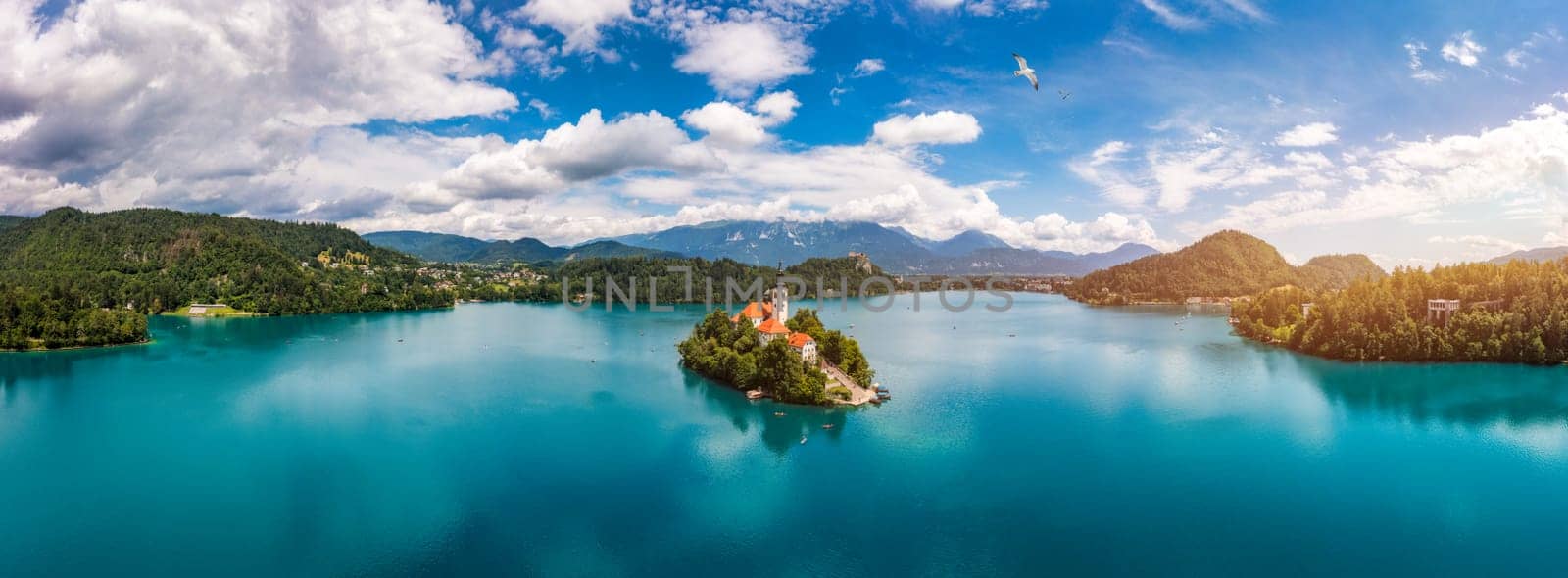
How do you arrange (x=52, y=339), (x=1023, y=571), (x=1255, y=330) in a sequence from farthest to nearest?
(x=1255, y=330), (x=52, y=339), (x=1023, y=571)

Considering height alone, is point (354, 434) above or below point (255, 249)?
below

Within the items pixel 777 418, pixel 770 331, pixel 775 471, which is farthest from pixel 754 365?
pixel 775 471

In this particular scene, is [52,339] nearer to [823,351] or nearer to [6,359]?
[6,359]

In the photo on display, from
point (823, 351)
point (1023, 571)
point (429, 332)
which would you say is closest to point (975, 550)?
point (1023, 571)

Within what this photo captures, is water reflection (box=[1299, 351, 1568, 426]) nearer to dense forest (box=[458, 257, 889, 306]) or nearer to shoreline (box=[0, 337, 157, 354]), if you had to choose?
dense forest (box=[458, 257, 889, 306])

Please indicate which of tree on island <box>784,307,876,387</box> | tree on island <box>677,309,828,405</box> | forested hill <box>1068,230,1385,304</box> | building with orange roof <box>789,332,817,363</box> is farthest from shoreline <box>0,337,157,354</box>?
forested hill <box>1068,230,1385,304</box>
